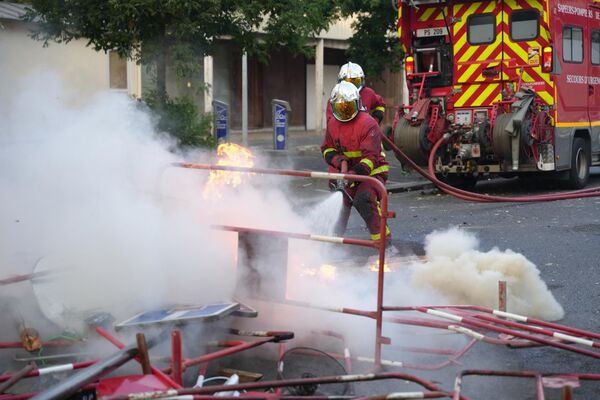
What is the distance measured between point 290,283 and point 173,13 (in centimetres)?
641

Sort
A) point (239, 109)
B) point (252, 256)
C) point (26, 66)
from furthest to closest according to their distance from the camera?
point (239, 109) < point (26, 66) < point (252, 256)

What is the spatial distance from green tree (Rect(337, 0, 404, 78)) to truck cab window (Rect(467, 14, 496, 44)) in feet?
12.8

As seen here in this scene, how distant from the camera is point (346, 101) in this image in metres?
7.25

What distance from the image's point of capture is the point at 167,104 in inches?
508

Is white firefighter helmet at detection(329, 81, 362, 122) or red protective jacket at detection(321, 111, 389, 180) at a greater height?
white firefighter helmet at detection(329, 81, 362, 122)

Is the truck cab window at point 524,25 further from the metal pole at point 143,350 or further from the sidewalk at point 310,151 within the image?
the metal pole at point 143,350

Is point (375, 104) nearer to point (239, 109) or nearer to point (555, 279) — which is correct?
point (555, 279)

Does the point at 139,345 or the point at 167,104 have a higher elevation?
the point at 167,104

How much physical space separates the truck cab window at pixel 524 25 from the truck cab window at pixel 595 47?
191 cm

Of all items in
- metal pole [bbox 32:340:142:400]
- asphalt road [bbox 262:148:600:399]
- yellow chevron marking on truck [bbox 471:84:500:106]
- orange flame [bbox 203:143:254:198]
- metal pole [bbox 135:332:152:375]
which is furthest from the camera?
yellow chevron marking on truck [bbox 471:84:500:106]

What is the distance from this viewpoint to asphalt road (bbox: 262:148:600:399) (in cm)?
490

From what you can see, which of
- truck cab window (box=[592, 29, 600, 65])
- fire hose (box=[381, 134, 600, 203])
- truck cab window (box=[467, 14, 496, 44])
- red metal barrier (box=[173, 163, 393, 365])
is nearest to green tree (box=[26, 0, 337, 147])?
truck cab window (box=[467, 14, 496, 44])

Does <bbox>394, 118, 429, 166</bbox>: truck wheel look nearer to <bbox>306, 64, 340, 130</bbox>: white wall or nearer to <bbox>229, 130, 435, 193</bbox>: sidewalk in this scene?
<bbox>229, 130, 435, 193</bbox>: sidewalk

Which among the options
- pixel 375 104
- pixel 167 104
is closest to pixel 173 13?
pixel 167 104
